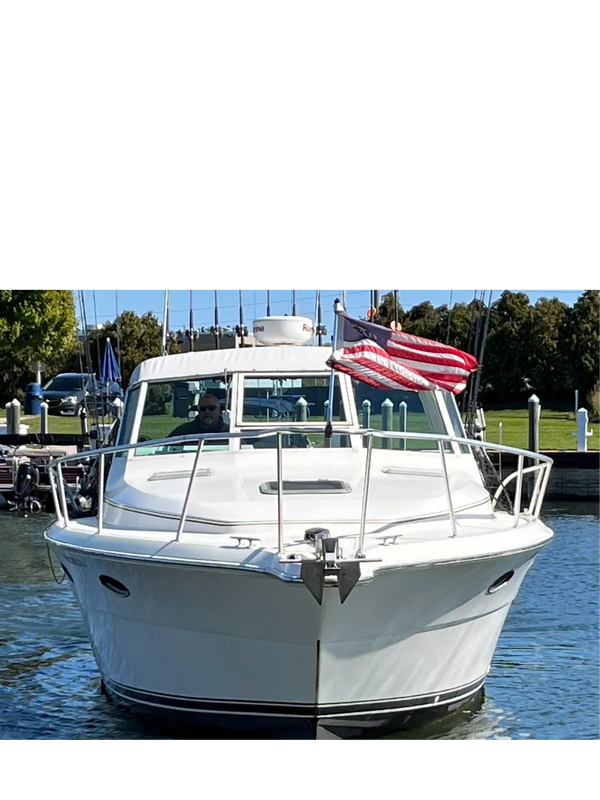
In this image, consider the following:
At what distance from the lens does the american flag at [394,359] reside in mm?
7773

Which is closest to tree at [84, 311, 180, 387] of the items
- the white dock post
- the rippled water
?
the white dock post

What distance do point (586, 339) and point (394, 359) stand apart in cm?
2793

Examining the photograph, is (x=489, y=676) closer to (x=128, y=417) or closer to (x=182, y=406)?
(x=182, y=406)

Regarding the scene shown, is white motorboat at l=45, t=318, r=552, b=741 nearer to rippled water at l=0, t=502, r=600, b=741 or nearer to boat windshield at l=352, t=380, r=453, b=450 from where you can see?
boat windshield at l=352, t=380, r=453, b=450

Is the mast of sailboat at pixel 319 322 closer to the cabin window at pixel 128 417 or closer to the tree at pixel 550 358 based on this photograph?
the cabin window at pixel 128 417

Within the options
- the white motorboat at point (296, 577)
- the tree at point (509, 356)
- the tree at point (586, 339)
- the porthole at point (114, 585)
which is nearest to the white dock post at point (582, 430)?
the tree at point (586, 339)

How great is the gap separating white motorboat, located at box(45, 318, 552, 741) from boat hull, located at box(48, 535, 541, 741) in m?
0.01

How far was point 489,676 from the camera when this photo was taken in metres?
10.0

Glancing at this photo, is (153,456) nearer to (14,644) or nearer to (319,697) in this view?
(319,697)

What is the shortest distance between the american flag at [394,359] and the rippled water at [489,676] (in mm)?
2455

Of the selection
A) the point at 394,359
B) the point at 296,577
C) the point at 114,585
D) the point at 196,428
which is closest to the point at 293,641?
the point at 296,577

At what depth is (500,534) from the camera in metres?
7.66
